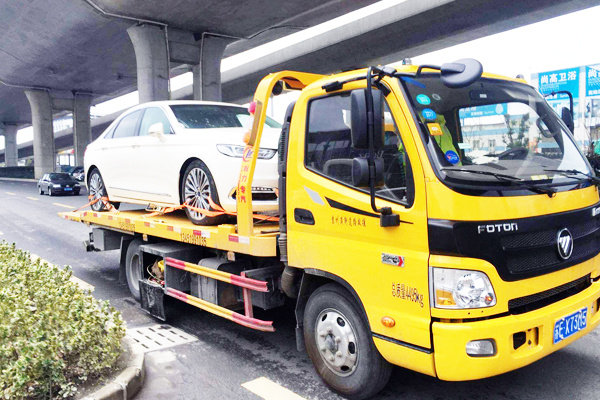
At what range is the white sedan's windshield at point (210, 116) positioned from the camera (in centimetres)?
596

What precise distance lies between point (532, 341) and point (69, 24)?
2566 centimetres

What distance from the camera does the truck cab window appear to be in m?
3.18

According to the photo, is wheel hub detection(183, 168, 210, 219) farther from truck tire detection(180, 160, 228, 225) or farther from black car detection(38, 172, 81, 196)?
black car detection(38, 172, 81, 196)

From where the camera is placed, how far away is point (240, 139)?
5387mm

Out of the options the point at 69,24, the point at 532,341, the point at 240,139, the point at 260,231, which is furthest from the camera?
the point at 69,24

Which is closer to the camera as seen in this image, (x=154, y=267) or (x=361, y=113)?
(x=361, y=113)

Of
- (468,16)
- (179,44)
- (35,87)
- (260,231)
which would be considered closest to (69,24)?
(179,44)

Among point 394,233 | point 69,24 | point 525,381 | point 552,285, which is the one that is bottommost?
point 525,381

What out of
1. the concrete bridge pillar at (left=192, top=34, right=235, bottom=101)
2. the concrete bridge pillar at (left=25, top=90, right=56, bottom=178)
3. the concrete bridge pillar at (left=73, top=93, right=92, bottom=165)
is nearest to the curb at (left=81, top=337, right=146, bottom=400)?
the concrete bridge pillar at (left=192, top=34, right=235, bottom=101)

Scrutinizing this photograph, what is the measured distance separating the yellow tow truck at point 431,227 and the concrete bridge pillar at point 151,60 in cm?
1905

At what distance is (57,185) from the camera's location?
1016 inches

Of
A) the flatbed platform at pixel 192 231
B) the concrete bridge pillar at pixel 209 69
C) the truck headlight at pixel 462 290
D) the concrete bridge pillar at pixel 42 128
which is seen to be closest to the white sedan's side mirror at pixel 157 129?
the flatbed platform at pixel 192 231

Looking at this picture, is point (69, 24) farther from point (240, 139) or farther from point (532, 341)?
point (532, 341)

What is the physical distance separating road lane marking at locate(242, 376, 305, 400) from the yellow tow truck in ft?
1.00
